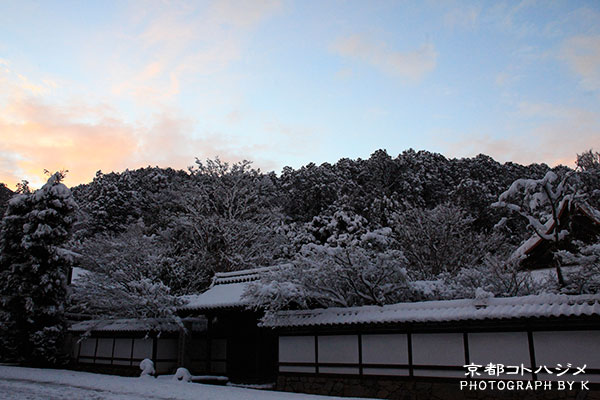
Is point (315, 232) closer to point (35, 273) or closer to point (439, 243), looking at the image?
point (439, 243)

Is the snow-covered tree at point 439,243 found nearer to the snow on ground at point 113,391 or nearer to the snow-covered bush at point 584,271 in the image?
the snow-covered bush at point 584,271

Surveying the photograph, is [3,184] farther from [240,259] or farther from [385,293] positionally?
[385,293]

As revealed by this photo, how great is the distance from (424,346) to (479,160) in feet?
138

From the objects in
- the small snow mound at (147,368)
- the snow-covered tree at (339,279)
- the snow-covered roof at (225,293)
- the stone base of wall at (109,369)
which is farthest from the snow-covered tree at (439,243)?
the stone base of wall at (109,369)

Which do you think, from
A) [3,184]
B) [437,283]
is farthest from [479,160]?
[3,184]

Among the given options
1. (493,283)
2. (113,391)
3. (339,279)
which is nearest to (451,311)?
(339,279)

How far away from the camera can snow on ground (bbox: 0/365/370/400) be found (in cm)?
1278

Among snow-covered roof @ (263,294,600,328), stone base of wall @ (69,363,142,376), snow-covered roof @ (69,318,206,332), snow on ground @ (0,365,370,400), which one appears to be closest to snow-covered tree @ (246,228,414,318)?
snow-covered roof @ (263,294,600,328)

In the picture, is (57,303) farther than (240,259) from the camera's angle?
No

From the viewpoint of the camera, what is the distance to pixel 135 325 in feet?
69.6

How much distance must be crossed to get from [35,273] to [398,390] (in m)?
19.8

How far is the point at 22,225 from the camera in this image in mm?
24281

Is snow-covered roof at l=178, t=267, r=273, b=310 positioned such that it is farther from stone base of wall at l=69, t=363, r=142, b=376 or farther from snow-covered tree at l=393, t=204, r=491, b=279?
snow-covered tree at l=393, t=204, r=491, b=279

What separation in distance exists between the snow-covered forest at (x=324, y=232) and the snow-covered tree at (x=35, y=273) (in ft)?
0.60
